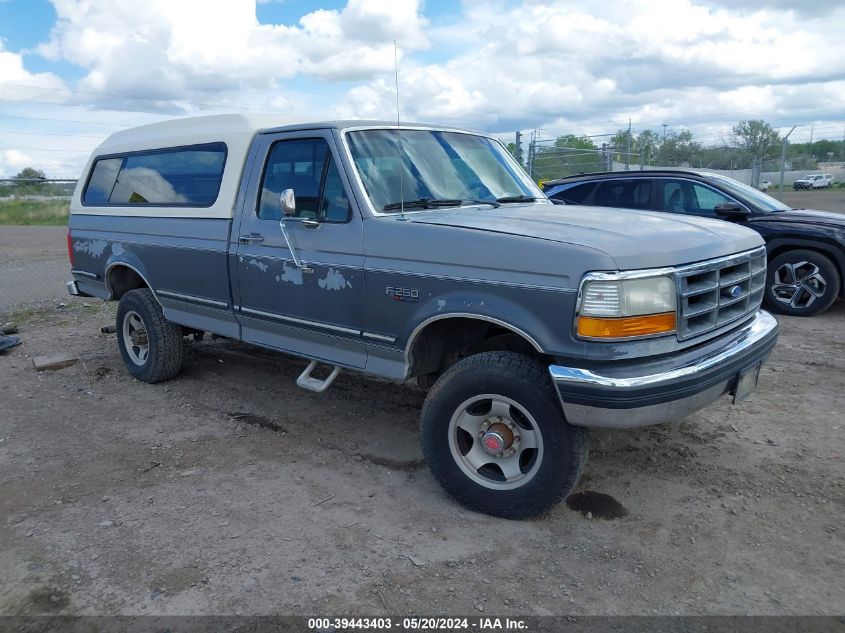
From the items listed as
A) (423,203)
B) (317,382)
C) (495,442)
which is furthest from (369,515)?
(423,203)

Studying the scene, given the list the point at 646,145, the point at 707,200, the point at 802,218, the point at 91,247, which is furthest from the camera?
the point at 646,145

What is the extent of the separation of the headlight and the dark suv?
14.7ft

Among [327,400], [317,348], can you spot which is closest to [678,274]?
[317,348]

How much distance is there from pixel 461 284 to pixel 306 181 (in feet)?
4.89

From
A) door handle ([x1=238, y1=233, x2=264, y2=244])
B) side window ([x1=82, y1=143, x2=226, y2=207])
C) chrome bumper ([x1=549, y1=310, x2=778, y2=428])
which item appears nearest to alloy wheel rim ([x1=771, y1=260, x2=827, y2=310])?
chrome bumper ([x1=549, y1=310, x2=778, y2=428])

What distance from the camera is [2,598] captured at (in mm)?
3064

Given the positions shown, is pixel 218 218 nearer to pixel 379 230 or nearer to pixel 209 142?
pixel 209 142

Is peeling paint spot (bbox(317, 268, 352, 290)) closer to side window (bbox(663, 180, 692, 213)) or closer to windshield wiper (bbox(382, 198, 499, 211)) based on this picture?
windshield wiper (bbox(382, 198, 499, 211))

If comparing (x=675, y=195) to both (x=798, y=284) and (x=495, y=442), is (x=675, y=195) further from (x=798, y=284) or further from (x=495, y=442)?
(x=495, y=442)

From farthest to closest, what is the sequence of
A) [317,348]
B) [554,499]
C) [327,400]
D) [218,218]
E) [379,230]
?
[327,400] < [218,218] < [317,348] < [379,230] < [554,499]

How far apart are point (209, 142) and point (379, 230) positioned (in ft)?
6.69

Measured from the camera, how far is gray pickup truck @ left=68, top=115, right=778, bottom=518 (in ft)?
10.5

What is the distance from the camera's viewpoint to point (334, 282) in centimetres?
417

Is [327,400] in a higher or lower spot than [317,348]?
lower
